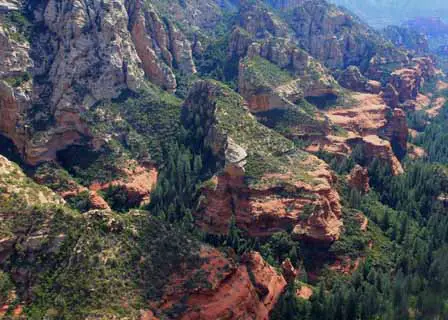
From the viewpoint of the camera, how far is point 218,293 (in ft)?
193

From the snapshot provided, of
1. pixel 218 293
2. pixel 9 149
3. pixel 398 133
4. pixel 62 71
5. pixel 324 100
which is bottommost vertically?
pixel 398 133

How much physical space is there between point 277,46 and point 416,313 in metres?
84.7

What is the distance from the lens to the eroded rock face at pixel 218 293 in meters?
57.2

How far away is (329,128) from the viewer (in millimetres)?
121438

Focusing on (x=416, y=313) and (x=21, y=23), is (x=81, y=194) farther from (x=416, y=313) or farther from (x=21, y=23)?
(x=416, y=313)

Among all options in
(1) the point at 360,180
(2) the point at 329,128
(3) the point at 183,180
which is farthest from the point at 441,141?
(3) the point at 183,180

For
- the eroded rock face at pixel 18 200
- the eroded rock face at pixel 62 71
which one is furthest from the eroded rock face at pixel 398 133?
the eroded rock face at pixel 18 200

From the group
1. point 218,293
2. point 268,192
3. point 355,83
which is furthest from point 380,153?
point 218,293

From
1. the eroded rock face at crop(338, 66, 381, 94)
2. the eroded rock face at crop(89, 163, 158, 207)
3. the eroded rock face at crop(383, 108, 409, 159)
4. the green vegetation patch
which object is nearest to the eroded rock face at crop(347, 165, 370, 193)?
the green vegetation patch

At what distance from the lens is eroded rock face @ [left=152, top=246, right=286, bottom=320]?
57250 mm

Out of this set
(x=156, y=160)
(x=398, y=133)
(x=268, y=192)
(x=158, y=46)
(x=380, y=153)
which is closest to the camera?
(x=268, y=192)

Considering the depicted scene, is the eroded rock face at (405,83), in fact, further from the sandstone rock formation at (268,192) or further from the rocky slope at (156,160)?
the sandstone rock formation at (268,192)

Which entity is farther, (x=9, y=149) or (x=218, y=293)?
(x=9, y=149)

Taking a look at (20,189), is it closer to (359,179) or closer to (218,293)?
(218,293)
